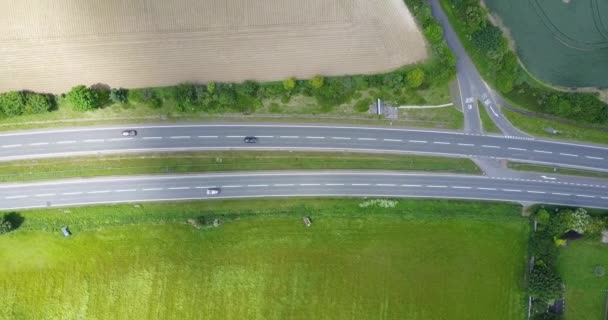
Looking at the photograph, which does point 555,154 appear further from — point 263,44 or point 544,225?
point 263,44

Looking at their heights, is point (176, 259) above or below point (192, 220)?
below

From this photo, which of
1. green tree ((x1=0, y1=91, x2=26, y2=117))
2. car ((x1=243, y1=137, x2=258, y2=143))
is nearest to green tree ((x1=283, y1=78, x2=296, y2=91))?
car ((x1=243, y1=137, x2=258, y2=143))

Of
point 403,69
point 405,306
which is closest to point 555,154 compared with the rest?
point 403,69

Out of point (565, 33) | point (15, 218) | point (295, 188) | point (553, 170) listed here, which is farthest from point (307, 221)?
point (565, 33)

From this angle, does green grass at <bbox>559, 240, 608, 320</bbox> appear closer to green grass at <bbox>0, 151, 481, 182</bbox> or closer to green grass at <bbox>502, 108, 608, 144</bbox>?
green grass at <bbox>502, 108, 608, 144</bbox>

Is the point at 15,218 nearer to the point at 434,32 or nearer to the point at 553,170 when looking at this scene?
the point at 434,32

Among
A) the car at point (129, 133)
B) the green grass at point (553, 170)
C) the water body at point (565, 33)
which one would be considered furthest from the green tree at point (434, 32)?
the car at point (129, 133)

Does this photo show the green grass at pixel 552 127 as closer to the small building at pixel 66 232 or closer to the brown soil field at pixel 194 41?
the brown soil field at pixel 194 41
